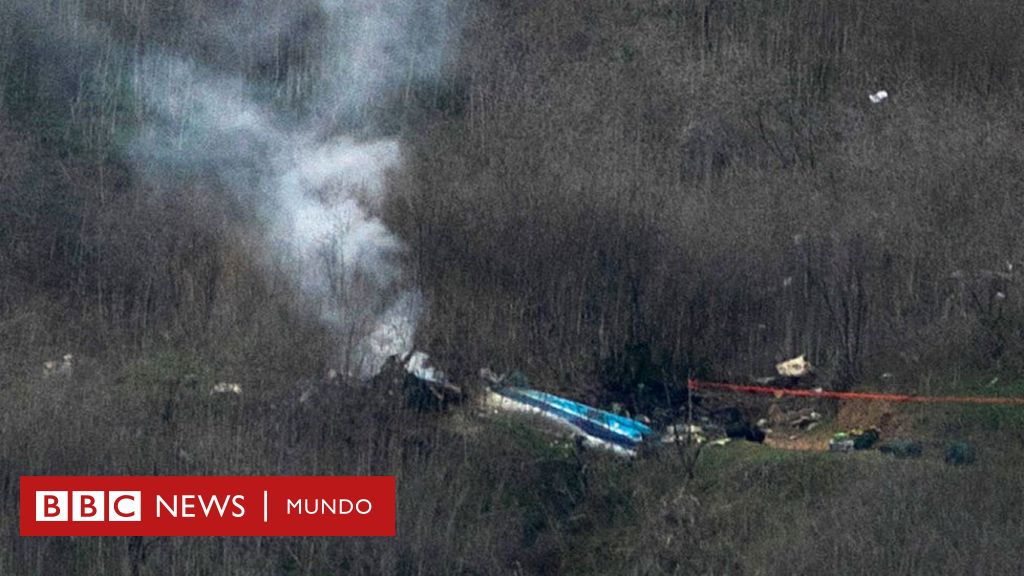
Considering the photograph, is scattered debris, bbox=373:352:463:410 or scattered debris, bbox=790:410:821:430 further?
scattered debris, bbox=790:410:821:430

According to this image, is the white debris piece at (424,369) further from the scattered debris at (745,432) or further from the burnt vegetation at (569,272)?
the scattered debris at (745,432)

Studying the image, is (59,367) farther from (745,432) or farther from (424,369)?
(745,432)

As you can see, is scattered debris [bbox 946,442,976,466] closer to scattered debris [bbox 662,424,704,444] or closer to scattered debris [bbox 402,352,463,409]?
scattered debris [bbox 662,424,704,444]

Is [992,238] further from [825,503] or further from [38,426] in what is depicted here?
[38,426]

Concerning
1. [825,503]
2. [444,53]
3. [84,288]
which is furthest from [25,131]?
[825,503]

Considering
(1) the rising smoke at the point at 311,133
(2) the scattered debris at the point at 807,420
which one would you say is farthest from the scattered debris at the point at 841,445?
(1) the rising smoke at the point at 311,133

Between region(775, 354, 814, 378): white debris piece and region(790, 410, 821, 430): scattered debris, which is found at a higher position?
region(775, 354, 814, 378): white debris piece

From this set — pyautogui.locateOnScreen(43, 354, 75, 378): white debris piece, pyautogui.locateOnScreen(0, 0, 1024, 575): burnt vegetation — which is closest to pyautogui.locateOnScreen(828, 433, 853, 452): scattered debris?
pyautogui.locateOnScreen(0, 0, 1024, 575): burnt vegetation
